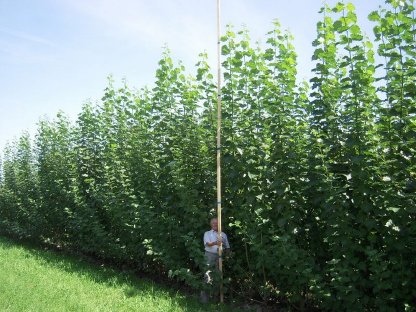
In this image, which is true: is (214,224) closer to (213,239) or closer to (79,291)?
(213,239)

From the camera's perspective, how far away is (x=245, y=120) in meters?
6.52

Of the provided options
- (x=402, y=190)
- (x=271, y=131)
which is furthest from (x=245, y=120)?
(x=402, y=190)

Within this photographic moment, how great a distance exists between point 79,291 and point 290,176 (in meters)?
3.95

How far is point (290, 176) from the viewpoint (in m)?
5.79

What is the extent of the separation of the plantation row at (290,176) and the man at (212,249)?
231 millimetres

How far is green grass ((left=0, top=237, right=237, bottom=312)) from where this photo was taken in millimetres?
6051

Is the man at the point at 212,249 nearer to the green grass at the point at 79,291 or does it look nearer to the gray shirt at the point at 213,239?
the gray shirt at the point at 213,239

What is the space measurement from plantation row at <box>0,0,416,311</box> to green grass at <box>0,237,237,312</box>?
54 centimetres

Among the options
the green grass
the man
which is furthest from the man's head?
the green grass

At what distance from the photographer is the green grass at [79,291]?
19.9 feet

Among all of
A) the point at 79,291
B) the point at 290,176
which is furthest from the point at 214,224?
the point at 79,291

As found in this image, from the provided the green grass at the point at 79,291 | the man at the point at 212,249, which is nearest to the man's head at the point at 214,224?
the man at the point at 212,249

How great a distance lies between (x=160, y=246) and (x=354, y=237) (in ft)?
12.3

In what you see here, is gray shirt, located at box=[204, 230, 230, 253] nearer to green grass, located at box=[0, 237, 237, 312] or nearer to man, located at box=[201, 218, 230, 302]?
man, located at box=[201, 218, 230, 302]
